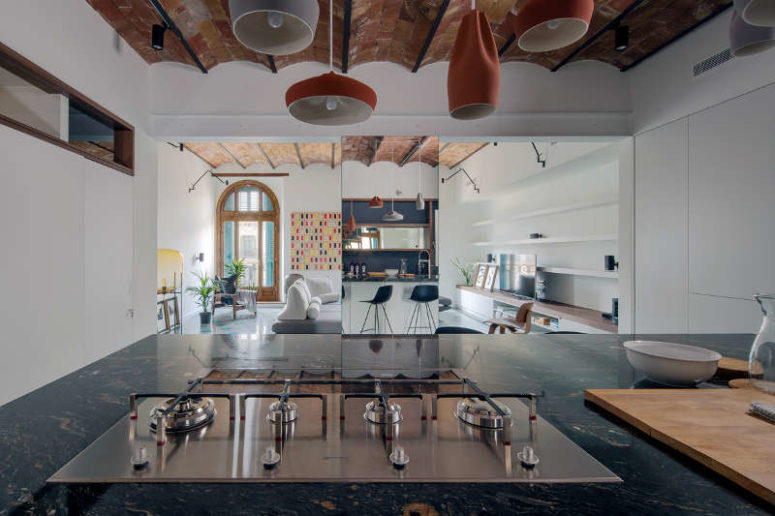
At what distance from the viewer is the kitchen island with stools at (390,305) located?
4797 mm

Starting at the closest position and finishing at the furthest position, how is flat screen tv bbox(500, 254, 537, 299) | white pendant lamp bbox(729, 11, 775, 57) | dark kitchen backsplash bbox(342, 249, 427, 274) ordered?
1. white pendant lamp bbox(729, 11, 775, 57)
2. dark kitchen backsplash bbox(342, 249, 427, 274)
3. flat screen tv bbox(500, 254, 537, 299)

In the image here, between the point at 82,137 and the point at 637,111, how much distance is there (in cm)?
569

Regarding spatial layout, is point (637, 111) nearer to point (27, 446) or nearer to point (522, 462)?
point (522, 462)

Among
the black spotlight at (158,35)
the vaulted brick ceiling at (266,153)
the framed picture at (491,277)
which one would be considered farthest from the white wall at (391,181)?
the framed picture at (491,277)

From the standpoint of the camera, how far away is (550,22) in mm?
1083

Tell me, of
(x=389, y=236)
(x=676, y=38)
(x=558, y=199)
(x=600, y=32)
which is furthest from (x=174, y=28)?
(x=558, y=199)

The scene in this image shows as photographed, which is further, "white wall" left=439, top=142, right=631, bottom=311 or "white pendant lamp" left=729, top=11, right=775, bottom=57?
"white wall" left=439, top=142, right=631, bottom=311

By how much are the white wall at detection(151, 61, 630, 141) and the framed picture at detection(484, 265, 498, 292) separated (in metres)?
3.76

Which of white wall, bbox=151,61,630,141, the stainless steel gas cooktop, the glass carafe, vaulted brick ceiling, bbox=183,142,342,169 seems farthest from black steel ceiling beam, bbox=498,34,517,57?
vaulted brick ceiling, bbox=183,142,342,169

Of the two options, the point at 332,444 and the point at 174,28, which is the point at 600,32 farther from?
the point at 332,444

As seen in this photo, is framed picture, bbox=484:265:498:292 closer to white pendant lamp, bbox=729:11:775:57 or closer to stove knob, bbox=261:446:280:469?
white pendant lamp, bbox=729:11:775:57

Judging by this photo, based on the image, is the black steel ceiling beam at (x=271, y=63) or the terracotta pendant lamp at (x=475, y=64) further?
the black steel ceiling beam at (x=271, y=63)

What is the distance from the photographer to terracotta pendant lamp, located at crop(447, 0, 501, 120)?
3.70 ft

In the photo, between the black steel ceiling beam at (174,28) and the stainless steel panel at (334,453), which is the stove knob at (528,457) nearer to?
the stainless steel panel at (334,453)
